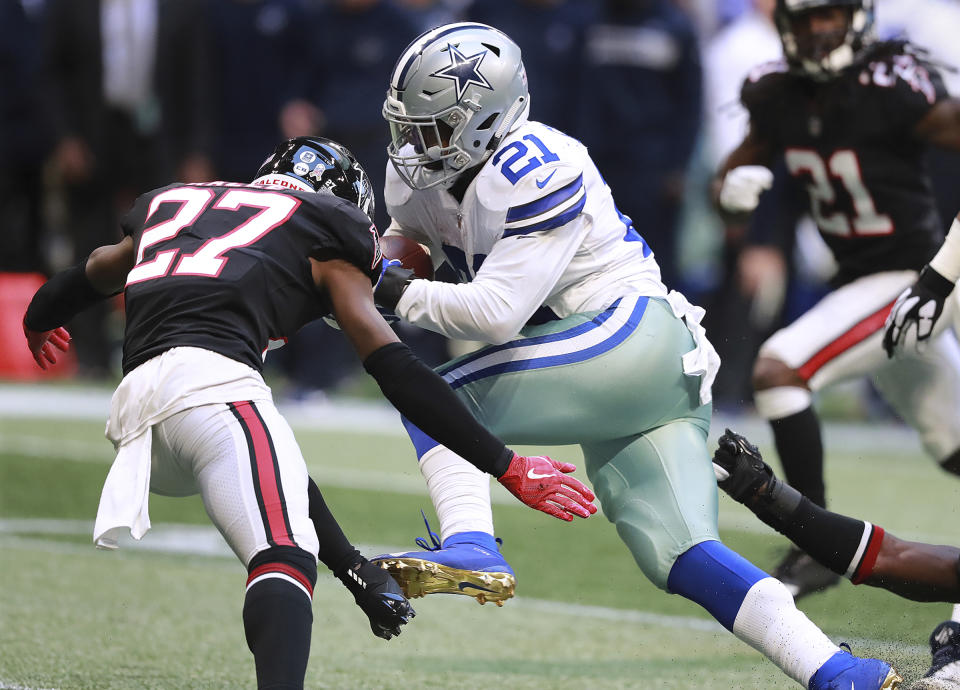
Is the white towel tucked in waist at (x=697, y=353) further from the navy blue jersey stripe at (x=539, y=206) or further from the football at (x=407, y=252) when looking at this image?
the football at (x=407, y=252)

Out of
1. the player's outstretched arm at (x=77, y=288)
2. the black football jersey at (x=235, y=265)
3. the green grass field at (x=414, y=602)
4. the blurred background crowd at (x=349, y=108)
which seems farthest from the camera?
the blurred background crowd at (x=349, y=108)

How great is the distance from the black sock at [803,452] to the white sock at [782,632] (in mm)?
1486

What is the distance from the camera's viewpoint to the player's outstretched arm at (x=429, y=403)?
121 inches

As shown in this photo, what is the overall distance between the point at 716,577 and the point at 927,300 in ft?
4.28

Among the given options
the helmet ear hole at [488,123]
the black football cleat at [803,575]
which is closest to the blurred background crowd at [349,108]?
the black football cleat at [803,575]

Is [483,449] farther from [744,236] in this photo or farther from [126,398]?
[744,236]

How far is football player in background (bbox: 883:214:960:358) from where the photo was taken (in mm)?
4141

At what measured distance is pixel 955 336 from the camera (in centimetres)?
475

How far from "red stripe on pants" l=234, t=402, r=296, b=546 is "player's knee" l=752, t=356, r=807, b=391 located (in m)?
2.31

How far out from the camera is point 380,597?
3301mm

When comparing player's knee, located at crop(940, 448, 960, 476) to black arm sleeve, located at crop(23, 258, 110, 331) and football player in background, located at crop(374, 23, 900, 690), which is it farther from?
black arm sleeve, located at crop(23, 258, 110, 331)

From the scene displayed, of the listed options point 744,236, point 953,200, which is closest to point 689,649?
Answer: point 744,236

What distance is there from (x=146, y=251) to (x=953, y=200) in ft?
23.5

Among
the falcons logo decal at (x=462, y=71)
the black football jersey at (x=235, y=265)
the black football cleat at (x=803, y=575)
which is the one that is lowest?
the black football cleat at (x=803, y=575)
